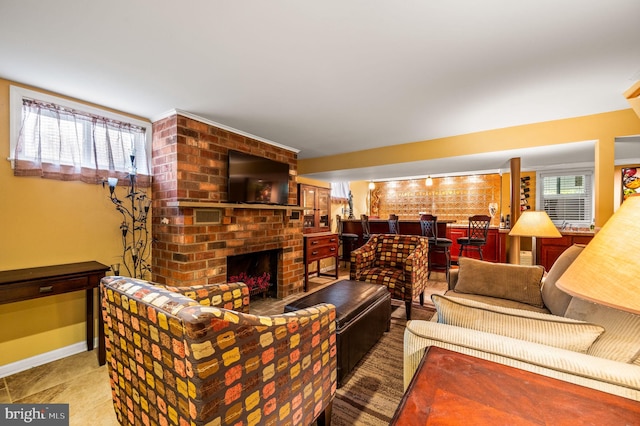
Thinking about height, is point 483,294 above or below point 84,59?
below

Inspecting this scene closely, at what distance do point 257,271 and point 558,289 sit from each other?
3227 millimetres

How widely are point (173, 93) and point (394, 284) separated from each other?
9.32 ft

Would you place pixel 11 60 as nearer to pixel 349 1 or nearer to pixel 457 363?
pixel 349 1

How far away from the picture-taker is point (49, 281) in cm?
188

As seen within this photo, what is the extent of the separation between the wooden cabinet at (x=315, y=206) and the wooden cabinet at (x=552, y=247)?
3.90 metres

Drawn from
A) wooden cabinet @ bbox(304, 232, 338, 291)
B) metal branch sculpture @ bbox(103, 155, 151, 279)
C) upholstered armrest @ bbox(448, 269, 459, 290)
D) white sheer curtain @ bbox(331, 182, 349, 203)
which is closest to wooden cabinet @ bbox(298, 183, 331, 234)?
white sheer curtain @ bbox(331, 182, 349, 203)

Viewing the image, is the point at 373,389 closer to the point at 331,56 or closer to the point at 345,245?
the point at 331,56

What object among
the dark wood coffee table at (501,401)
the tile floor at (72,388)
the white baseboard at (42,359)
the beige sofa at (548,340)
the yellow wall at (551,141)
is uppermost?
the yellow wall at (551,141)

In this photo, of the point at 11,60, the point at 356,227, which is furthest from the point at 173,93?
the point at 356,227

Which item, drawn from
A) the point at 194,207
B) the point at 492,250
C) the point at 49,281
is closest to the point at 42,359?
the point at 49,281

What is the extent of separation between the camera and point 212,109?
2549 millimetres

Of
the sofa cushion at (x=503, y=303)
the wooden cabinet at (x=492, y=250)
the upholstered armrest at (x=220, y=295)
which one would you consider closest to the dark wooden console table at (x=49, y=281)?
the upholstered armrest at (x=220, y=295)

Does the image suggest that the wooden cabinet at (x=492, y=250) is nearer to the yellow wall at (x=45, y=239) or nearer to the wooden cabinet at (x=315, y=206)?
the wooden cabinet at (x=315, y=206)

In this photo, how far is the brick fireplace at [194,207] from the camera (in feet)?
8.45
